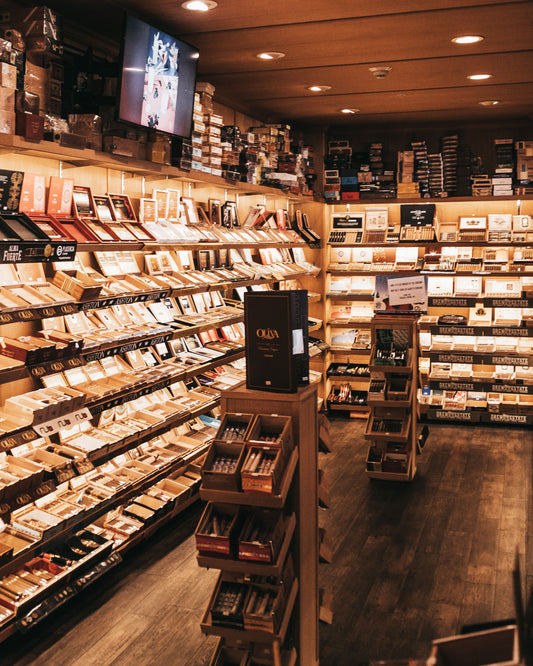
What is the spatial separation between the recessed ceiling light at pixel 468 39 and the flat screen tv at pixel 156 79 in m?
1.72

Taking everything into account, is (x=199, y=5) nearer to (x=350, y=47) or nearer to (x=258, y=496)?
(x=350, y=47)

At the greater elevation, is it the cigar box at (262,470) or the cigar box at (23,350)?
the cigar box at (23,350)

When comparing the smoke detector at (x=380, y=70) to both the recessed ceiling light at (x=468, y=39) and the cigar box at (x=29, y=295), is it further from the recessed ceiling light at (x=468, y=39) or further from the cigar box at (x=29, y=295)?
the cigar box at (x=29, y=295)

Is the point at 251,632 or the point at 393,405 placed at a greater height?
the point at 393,405

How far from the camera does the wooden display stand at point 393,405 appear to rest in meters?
5.83

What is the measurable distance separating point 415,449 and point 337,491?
3.37ft

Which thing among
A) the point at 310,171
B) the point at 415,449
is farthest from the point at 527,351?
the point at 310,171

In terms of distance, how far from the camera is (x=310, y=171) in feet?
25.8

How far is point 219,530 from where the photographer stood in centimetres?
271

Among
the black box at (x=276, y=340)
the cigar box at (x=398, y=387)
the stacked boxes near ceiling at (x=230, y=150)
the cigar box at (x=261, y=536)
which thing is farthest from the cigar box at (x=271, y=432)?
the stacked boxes near ceiling at (x=230, y=150)

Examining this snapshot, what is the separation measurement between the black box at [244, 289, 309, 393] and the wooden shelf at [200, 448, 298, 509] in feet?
1.13

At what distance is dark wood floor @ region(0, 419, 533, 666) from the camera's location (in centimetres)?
339

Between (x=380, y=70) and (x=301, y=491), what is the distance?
11.8 feet

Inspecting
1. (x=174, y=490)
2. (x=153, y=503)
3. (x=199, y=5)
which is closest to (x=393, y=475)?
(x=174, y=490)
